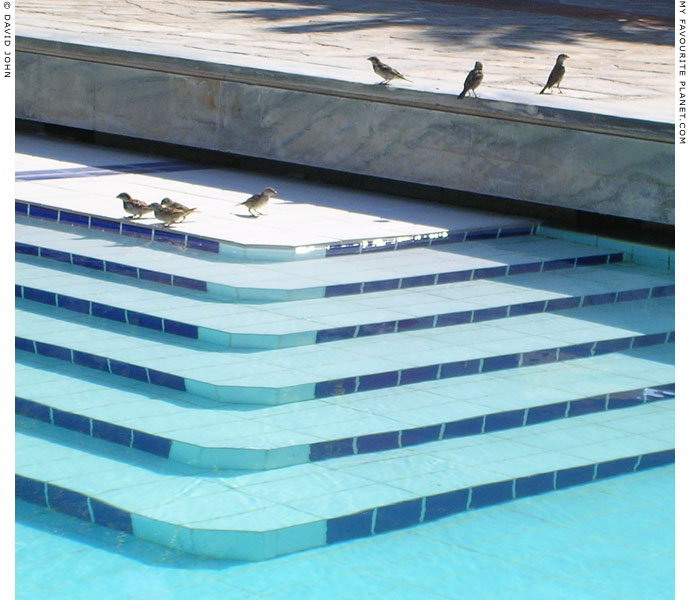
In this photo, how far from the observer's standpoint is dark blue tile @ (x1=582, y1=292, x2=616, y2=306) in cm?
820

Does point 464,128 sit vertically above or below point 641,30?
below

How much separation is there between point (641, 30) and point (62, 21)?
7.64 m

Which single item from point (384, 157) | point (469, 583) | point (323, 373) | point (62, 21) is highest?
point (62, 21)

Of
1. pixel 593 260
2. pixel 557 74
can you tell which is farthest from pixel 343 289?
pixel 557 74

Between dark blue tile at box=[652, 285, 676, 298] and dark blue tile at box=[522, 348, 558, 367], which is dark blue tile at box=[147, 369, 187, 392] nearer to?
dark blue tile at box=[522, 348, 558, 367]

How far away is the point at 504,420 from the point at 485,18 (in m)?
10.9

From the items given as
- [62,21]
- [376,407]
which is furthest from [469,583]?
[62,21]

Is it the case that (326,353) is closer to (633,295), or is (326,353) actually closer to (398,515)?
(398,515)

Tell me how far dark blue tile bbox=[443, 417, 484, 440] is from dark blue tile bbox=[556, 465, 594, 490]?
0.56 m

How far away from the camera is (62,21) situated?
13.8 meters

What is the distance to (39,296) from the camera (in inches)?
294

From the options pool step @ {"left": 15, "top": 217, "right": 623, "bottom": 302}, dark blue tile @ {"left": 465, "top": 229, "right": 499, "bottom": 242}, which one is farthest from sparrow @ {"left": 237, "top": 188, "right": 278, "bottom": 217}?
dark blue tile @ {"left": 465, "top": 229, "right": 499, "bottom": 242}

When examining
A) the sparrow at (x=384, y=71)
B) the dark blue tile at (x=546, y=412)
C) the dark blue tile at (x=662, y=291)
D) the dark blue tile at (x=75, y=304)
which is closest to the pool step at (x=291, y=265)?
the dark blue tile at (x=75, y=304)

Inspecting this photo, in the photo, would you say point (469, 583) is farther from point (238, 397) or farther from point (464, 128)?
point (464, 128)
